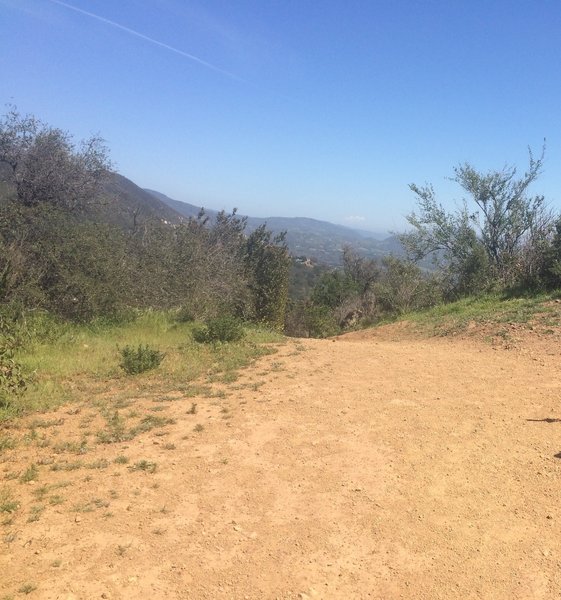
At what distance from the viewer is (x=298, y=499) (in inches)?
140

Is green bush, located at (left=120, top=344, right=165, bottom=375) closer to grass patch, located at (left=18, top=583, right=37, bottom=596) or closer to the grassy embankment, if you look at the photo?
grass patch, located at (left=18, top=583, right=37, bottom=596)

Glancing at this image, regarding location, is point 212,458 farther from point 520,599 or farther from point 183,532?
point 520,599

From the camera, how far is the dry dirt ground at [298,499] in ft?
9.03

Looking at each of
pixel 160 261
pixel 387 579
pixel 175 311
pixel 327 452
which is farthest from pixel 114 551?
pixel 160 261

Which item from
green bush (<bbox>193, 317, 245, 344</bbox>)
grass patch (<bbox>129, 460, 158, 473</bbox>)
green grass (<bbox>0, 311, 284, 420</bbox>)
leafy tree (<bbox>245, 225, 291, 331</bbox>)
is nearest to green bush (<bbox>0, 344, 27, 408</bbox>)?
green grass (<bbox>0, 311, 284, 420</bbox>)

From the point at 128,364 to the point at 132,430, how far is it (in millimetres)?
2134

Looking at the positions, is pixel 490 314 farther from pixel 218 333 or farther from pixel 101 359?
pixel 101 359

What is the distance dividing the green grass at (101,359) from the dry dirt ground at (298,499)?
20.4 inches

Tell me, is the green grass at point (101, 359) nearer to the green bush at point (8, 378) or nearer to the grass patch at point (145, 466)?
the green bush at point (8, 378)

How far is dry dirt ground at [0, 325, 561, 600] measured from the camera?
2.75m

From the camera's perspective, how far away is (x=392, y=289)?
1752 cm

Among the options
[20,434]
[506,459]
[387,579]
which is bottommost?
[20,434]

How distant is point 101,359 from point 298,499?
469 cm

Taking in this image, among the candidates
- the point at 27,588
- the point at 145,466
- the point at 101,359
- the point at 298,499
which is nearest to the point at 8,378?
the point at 145,466
